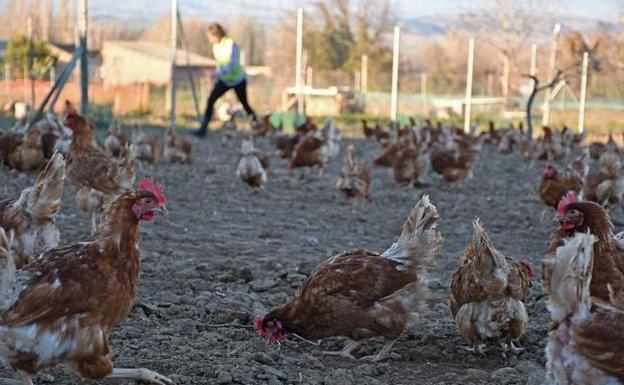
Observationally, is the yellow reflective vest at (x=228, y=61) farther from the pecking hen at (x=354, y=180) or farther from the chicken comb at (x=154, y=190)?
the chicken comb at (x=154, y=190)

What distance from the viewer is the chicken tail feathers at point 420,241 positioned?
527 centimetres

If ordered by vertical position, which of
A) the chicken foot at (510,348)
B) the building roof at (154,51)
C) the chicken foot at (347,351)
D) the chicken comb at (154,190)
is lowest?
the chicken foot at (347,351)

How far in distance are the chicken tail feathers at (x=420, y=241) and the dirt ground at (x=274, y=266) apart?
565 millimetres

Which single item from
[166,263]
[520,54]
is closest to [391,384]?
[166,263]

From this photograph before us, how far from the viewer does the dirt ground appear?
15.5 ft

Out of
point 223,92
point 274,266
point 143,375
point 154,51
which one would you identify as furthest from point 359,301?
point 154,51

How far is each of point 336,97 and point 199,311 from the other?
3015cm

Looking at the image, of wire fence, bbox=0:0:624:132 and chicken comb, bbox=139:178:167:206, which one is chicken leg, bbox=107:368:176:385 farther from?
wire fence, bbox=0:0:624:132

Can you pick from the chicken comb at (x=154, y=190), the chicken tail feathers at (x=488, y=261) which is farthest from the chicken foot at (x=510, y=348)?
the chicken comb at (x=154, y=190)

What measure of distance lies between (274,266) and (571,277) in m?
3.96

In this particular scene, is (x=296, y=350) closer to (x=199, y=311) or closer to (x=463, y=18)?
(x=199, y=311)

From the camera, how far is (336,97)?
35.4m

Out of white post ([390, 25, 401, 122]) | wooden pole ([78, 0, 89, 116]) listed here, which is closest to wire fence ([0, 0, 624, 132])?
wooden pole ([78, 0, 89, 116])

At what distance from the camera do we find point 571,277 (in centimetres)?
356
